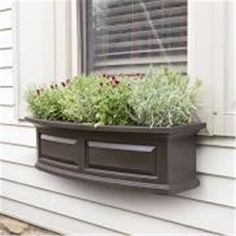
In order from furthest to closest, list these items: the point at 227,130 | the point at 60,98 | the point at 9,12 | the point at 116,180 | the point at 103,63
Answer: the point at 9,12 < the point at 103,63 < the point at 60,98 < the point at 116,180 < the point at 227,130

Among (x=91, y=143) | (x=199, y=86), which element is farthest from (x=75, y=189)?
(x=199, y=86)

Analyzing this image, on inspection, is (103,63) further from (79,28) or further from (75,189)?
(75,189)

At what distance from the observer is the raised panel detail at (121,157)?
8.16 feet

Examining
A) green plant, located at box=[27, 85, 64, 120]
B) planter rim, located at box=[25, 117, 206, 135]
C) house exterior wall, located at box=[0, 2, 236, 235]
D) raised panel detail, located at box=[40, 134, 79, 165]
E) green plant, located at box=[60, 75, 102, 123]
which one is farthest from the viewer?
green plant, located at box=[27, 85, 64, 120]

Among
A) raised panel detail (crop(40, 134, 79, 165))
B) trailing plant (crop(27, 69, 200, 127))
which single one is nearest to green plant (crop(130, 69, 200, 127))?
trailing plant (crop(27, 69, 200, 127))

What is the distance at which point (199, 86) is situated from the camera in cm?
250

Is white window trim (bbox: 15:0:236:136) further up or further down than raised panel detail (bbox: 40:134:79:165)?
further up

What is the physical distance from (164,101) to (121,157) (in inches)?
13.9

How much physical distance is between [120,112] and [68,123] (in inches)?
13.6

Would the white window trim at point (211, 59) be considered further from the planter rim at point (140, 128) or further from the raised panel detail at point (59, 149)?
the raised panel detail at point (59, 149)

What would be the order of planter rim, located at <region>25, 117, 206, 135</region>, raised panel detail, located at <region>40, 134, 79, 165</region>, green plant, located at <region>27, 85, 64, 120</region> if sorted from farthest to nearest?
green plant, located at <region>27, 85, 64, 120</region> < raised panel detail, located at <region>40, 134, 79, 165</region> < planter rim, located at <region>25, 117, 206, 135</region>

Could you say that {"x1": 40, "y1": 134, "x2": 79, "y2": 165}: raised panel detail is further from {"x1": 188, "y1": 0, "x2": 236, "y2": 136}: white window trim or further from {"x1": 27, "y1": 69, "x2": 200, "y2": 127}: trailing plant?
{"x1": 188, "y1": 0, "x2": 236, "y2": 136}: white window trim

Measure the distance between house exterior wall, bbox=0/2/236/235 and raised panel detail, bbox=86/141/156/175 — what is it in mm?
196

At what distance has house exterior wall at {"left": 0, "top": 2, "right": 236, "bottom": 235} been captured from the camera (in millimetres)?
2504
